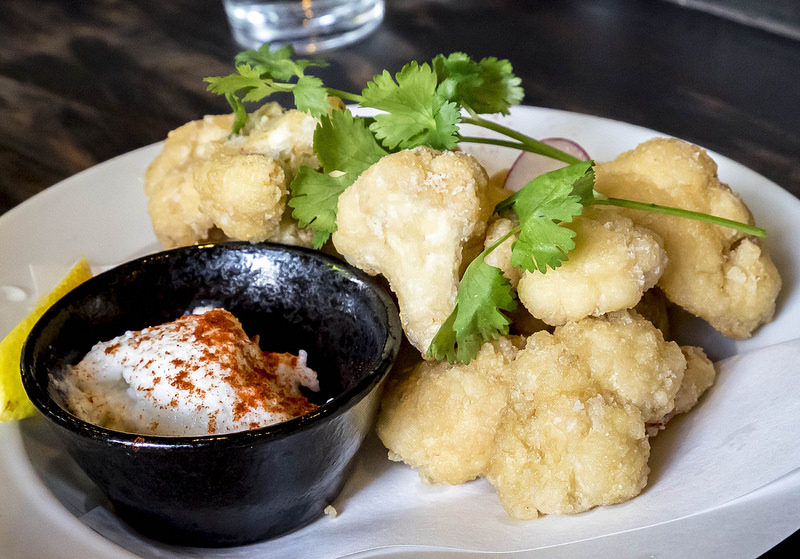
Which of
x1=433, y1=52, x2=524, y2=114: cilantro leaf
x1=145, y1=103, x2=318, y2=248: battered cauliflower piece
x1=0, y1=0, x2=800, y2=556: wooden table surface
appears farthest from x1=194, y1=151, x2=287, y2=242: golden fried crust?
x1=0, y1=0, x2=800, y2=556: wooden table surface

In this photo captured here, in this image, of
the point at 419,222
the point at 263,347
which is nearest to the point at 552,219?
the point at 419,222

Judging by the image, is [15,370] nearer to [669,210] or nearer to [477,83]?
[477,83]

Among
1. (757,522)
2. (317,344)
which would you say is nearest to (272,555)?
(317,344)

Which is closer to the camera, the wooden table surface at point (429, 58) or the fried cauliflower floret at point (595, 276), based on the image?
the fried cauliflower floret at point (595, 276)

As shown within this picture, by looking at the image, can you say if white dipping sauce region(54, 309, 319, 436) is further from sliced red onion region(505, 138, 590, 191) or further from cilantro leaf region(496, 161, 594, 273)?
sliced red onion region(505, 138, 590, 191)

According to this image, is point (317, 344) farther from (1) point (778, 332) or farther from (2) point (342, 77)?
(2) point (342, 77)

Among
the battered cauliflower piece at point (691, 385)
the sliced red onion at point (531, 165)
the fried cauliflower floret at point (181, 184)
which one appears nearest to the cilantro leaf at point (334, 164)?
the fried cauliflower floret at point (181, 184)

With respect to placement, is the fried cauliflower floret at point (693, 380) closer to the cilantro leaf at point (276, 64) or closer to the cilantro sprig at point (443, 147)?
the cilantro sprig at point (443, 147)
